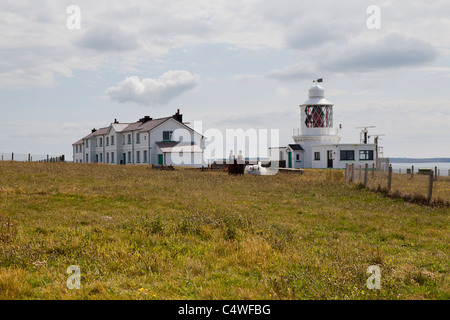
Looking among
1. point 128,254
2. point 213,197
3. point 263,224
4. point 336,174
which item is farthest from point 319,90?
point 128,254

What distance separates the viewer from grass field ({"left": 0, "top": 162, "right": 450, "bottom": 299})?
595 cm

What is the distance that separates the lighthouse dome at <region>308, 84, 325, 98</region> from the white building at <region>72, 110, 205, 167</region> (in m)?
16.7

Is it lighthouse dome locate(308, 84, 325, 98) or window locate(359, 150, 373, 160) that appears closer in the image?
A: window locate(359, 150, 373, 160)

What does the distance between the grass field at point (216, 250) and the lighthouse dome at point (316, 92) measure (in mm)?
44425

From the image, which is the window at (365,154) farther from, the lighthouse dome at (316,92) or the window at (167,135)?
the window at (167,135)

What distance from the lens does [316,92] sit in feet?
193

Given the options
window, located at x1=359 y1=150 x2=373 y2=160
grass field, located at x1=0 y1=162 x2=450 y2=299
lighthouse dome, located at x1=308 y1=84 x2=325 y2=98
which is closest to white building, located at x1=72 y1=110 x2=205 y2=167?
lighthouse dome, located at x1=308 y1=84 x2=325 y2=98

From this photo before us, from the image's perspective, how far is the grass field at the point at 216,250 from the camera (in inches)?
234

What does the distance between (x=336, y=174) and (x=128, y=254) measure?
25157 millimetres

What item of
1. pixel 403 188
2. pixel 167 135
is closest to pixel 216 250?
pixel 403 188

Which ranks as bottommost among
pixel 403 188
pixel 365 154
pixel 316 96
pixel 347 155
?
pixel 403 188

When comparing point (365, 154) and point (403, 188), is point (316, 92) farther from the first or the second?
point (403, 188)

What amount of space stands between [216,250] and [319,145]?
49617mm

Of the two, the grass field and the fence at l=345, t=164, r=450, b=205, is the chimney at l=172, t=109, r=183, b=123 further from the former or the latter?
the grass field
